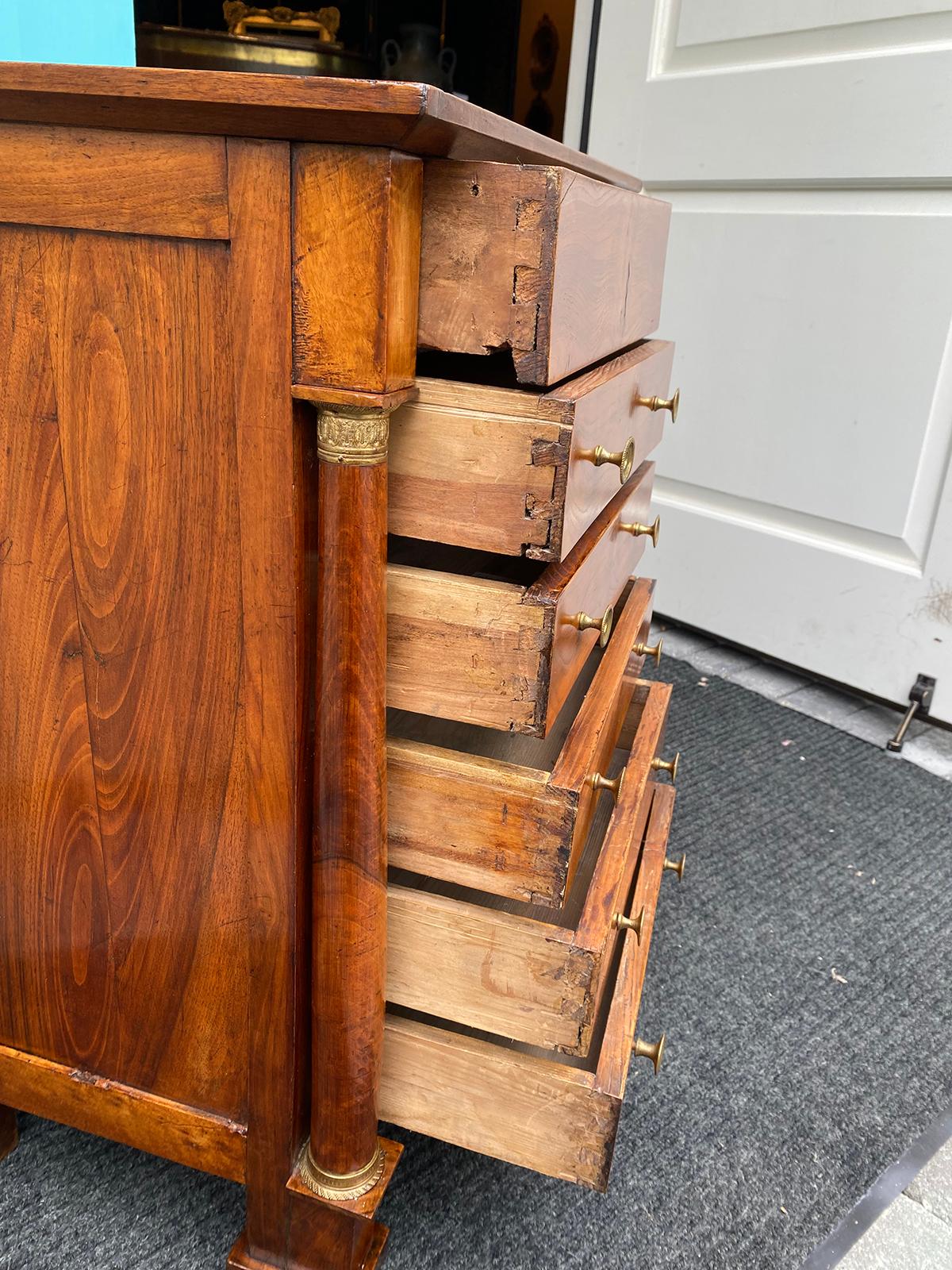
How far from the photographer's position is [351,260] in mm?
453

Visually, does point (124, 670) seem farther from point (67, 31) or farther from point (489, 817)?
point (67, 31)

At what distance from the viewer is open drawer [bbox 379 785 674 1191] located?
0.62m

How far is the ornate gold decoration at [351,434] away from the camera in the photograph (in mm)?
484

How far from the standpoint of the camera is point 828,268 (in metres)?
1.48

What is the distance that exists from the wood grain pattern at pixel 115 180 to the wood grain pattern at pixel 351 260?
0.14ft

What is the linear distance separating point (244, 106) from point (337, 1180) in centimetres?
61

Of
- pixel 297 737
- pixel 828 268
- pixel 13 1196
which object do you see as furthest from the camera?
pixel 828 268

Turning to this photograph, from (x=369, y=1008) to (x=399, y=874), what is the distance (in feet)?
0.53

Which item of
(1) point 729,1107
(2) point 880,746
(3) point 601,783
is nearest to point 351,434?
(3) point 601,783

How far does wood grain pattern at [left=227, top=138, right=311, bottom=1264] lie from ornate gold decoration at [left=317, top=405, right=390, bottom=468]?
0.02 m

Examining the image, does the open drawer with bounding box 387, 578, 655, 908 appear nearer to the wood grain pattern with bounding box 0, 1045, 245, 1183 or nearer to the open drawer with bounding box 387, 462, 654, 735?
the open drawer with bounding box 387, 462, 654, 735

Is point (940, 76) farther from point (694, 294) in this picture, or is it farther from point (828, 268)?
point (694, 294)

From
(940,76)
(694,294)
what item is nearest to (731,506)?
(694,294)

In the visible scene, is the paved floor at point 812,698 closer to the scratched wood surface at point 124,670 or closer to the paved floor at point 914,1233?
the paved floor at point 914,1233
